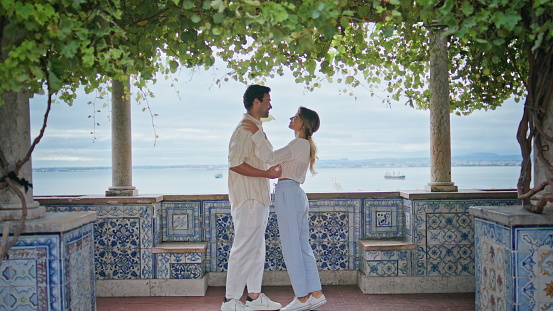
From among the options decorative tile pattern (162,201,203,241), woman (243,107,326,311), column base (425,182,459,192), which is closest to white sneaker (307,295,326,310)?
woman (243,107,326,311)

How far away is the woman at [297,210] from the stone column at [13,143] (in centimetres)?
175

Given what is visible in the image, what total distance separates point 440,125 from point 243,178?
2413mm

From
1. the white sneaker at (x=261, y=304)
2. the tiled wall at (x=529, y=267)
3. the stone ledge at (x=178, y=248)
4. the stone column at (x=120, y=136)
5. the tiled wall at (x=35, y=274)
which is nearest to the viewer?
the tiled wall at (x=35, y=274)

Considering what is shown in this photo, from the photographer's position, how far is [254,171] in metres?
4.26

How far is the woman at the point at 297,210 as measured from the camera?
14.2 feet

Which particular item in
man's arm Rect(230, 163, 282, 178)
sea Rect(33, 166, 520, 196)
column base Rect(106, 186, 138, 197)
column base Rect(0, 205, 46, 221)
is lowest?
sea Rect(33, 166, 520, 196)

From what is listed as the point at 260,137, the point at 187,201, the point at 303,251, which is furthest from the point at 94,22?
the point at 187,201

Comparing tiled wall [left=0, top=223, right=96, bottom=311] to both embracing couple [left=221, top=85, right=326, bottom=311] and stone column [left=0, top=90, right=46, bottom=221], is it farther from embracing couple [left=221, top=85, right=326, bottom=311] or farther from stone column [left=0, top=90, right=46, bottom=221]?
embracing couple [left=221, top=85, right=326, bottom=311]

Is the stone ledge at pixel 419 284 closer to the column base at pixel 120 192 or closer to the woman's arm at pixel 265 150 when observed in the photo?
the woman's arm at pixel 265 150

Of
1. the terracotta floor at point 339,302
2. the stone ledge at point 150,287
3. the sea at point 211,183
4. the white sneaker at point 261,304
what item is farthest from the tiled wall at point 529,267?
the sea at point 211,183

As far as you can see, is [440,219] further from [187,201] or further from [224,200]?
[187,201]

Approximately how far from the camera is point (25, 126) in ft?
10.2

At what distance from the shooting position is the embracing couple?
4.27 metres

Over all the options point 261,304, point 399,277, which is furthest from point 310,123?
point 399,277
